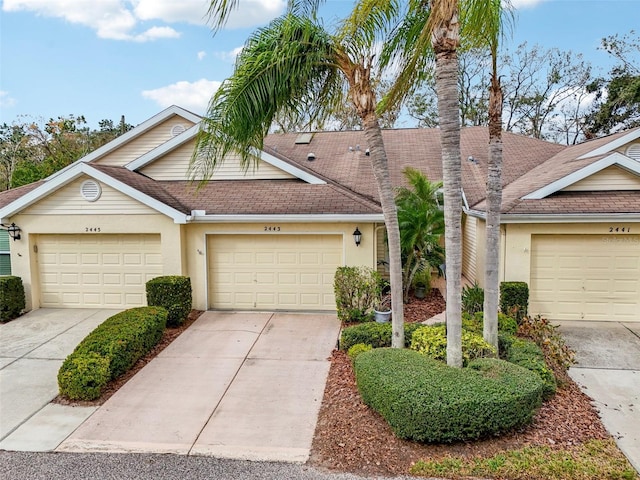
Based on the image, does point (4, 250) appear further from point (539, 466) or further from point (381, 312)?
point (539, 466)

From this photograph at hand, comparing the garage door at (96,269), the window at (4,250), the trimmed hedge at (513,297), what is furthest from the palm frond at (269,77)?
the window at (4,250)

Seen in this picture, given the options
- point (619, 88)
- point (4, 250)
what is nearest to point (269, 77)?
point (4, 250)

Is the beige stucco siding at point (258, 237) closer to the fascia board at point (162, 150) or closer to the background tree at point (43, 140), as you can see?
the fascia board at point (162, 150)

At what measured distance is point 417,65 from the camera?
786 centimetres

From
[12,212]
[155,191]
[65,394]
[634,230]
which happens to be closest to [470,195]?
[634,230]

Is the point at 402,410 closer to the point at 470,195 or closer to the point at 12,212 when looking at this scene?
the point at 470,195

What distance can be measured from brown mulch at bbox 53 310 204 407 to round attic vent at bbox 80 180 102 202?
393 centimetres

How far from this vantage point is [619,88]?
2736 cm

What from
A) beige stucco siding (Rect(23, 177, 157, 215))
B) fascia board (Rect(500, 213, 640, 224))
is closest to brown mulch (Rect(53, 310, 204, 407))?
beige stucco siding (Rect(23, 177, 157, 215))

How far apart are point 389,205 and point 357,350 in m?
2.62

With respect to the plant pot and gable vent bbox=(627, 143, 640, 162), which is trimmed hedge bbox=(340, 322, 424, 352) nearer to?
the plant pot

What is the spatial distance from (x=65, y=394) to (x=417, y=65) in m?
8.05

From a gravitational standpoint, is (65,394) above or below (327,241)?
below

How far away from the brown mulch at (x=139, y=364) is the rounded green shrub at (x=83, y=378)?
9 centimetres
